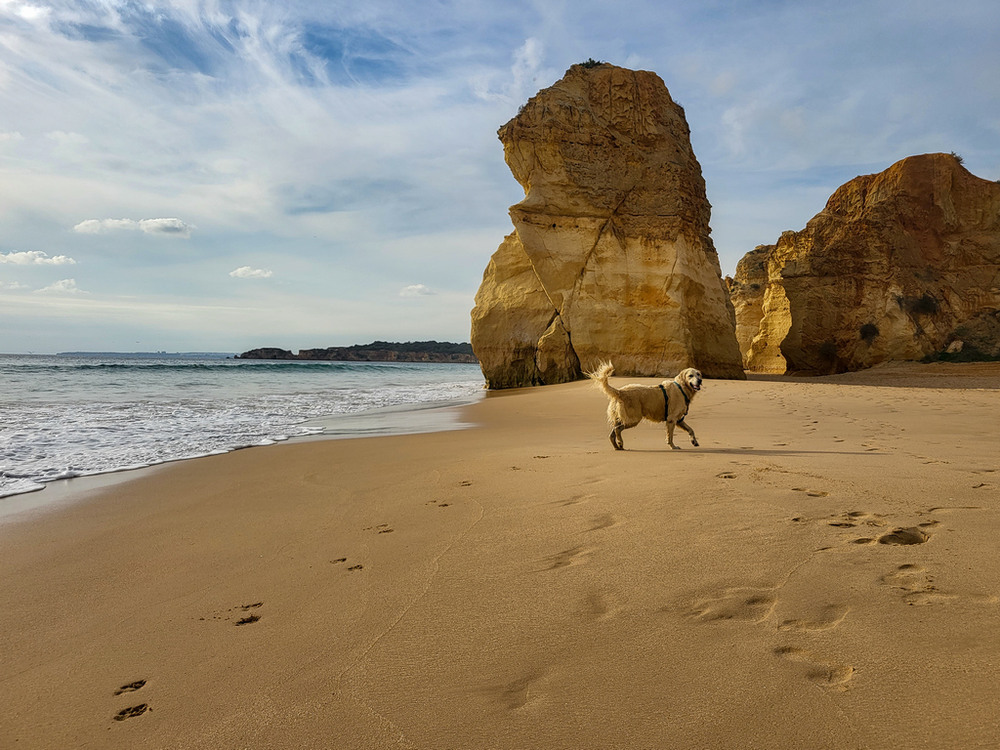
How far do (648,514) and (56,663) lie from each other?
280cm

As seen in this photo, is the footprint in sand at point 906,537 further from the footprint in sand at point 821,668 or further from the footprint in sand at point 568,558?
the footprint in sand at point 568,558

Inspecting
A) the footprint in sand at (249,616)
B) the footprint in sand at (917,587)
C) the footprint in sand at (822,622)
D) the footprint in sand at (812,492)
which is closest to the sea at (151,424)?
the footprint in sand at (249,616)

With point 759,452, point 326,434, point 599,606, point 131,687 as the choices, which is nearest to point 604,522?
point 599,606

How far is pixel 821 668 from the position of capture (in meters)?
1.70

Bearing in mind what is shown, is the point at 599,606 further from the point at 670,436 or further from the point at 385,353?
the point at 385,353

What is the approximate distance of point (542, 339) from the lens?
19.4 metres

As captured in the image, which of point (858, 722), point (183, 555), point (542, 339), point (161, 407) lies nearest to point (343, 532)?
point (183, 555)

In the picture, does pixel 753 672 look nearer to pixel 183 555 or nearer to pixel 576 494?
pixel 576 494

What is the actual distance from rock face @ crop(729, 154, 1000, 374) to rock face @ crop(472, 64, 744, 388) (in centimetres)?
708

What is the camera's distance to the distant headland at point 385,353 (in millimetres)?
85312

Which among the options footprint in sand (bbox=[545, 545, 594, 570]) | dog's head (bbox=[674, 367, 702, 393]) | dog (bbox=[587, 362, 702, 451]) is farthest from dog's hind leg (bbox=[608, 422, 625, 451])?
footprint in sand (bbox=[545, 545, 594, 570])

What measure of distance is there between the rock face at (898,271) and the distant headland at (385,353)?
62041mm

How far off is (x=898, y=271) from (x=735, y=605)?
26558 millimetres

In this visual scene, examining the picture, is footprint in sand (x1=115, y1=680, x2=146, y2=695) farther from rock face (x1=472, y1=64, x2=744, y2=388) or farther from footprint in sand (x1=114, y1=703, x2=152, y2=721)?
rock face (x1=472, y1=64, x2=744, y2=388)
